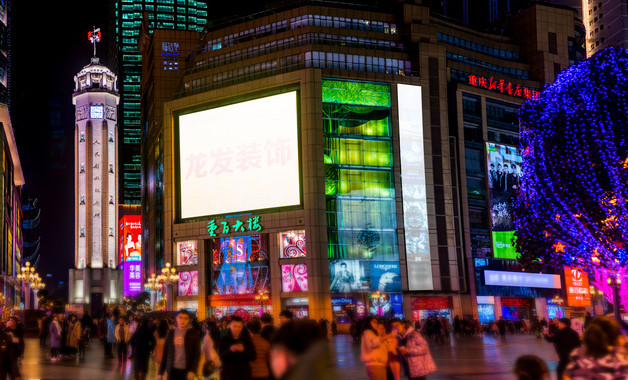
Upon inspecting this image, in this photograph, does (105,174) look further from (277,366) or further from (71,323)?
(277,366)

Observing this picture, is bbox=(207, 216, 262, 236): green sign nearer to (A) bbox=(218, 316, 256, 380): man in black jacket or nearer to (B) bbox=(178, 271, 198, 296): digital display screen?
(B) bbox=(178, 271, 198, 296): digital display screen

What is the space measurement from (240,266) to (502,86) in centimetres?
3153

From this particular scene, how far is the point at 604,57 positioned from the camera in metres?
37.0

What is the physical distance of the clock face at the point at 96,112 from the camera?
117625 mm

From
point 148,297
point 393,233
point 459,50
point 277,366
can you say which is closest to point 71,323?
point 277,366

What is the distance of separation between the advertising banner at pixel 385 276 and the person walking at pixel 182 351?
196 ft

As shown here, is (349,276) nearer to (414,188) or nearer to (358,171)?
(358,171)

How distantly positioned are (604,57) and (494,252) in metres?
44.3

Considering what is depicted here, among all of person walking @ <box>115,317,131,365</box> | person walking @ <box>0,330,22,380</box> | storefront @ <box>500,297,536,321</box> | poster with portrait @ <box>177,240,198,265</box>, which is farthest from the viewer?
storefront @ <box>500,297,536,321</box>

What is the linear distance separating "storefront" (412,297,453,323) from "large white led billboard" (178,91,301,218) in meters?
14.1

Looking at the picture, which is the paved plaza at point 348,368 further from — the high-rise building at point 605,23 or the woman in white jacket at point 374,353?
the high-rise building at point 605,23

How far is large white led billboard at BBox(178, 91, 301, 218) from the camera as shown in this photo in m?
71.7

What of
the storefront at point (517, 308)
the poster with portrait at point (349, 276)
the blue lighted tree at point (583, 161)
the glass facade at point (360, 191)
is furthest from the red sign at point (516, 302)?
the blue lighted tree at point (583, 161)

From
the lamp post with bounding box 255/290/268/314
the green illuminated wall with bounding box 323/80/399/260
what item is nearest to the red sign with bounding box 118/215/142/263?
the lamp post with bounding box 255/290/268/314
